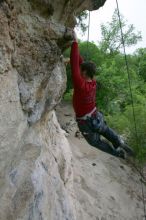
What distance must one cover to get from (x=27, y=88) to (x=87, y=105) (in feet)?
4.95

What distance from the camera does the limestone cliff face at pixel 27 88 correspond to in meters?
5.80

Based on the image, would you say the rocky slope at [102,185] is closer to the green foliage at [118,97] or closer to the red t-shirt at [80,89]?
the green foliage at [118,97]

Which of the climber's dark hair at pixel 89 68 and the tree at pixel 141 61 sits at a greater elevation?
the climber's dark hair at pixel 89 68

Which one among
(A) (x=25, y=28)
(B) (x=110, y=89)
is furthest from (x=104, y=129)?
(B) (x=110, y=89)

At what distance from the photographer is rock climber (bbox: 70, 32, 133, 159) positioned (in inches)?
258

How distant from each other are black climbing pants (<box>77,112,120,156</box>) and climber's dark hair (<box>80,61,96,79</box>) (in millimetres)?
1000

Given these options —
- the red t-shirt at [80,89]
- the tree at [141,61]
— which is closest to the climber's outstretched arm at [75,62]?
the red t-shirt at [80,89]

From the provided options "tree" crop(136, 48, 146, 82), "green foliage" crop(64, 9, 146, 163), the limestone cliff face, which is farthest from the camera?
"tree" crop(136, 48, 146, 82)

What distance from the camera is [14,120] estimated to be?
20.1ft

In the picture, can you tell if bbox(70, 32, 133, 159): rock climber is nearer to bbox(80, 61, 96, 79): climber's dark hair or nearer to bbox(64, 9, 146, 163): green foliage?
bbox(80, 61, 96, 79): climber's dark hair

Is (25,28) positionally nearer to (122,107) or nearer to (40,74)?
(40,74)

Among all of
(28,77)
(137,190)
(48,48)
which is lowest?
(137,190)

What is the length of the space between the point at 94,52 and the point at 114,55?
4.87m

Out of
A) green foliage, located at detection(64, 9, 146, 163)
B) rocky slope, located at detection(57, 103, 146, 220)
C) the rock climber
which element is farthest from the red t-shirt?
green foliage, located at detection(64, 9, 146, 163)
